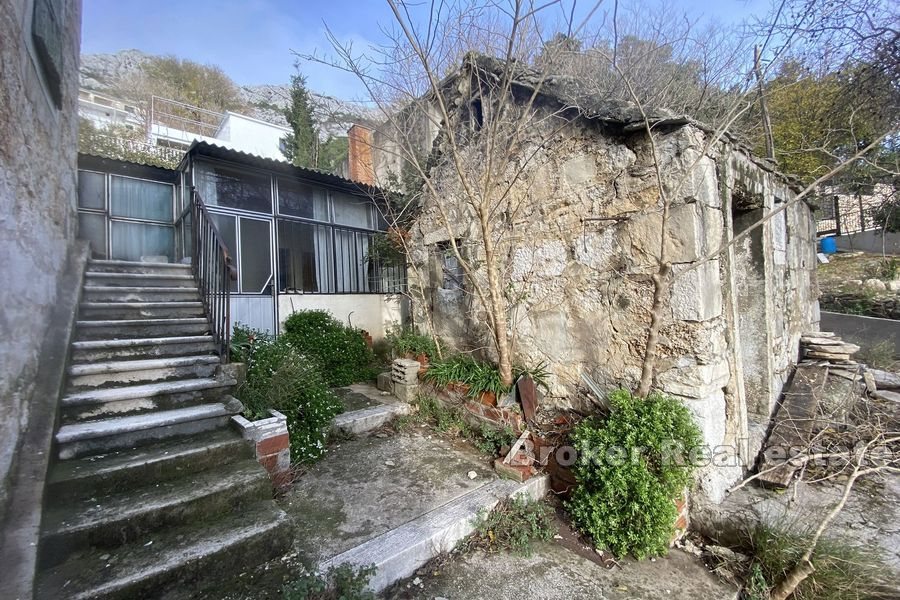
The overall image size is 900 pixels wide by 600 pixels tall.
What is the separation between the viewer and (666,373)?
9.06 feet

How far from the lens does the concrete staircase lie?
5.61 feet

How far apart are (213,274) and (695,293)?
14.7ft

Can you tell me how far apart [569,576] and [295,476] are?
2152 mm

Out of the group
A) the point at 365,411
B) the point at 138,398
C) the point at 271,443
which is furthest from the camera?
the point at 365,411

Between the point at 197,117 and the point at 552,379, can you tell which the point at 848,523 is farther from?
the point at 197,117

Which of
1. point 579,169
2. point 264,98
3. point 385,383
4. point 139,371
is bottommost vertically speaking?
point 385,383

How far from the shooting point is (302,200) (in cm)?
705

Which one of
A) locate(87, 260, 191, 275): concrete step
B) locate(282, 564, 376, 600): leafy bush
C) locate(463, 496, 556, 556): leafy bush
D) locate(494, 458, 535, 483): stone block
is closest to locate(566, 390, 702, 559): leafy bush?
locate(463, 496, 556, 556): leafy bush

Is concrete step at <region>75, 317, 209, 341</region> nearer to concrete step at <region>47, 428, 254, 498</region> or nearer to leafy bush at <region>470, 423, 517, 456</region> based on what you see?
concrete step at <region>47, 428, 254, 498</region>

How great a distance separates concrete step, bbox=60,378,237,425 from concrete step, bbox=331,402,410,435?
119 centimetres

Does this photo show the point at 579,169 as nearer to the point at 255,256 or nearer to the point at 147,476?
the point at 147,476

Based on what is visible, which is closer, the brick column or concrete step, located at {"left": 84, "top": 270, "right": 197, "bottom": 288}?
the brick column

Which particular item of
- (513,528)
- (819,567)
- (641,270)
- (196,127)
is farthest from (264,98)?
(819,567)

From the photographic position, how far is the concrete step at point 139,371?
2.66 meters
